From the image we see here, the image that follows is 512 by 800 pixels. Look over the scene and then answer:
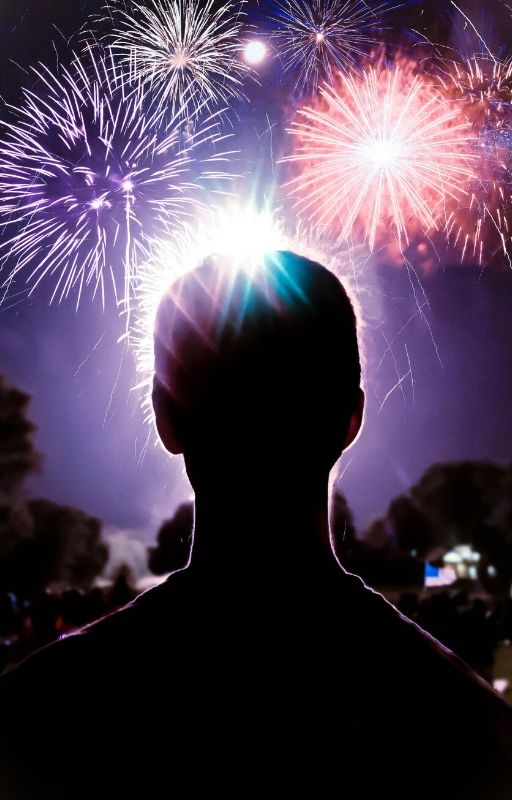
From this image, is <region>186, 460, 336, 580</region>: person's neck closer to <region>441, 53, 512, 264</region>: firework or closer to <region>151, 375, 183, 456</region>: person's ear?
<region>151, 375, 183, 456</region>: person's ear

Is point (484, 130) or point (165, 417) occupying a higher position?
point (484, 130)

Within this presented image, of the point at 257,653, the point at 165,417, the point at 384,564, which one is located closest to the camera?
the point at 257,653

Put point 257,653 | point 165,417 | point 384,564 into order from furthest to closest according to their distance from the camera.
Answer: point 384,564 → point 165,417 → point 257,653

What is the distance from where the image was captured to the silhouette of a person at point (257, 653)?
37.4 inches

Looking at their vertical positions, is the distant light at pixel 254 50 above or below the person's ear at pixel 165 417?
above

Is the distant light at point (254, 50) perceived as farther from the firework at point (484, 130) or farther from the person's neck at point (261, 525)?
the person's neck at point (261, 525)

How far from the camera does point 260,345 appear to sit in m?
1.07

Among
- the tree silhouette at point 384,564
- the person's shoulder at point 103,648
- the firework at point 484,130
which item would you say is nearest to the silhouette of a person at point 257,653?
the person's shoulder at point 103,648

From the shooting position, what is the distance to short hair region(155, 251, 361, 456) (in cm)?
106

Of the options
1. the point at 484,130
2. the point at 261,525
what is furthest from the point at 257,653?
the point at 484,130

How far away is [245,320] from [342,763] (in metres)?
0.78

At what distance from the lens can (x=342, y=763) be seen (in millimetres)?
943

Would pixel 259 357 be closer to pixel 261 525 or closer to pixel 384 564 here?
pixel 261 525

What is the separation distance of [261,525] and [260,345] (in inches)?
13.1
